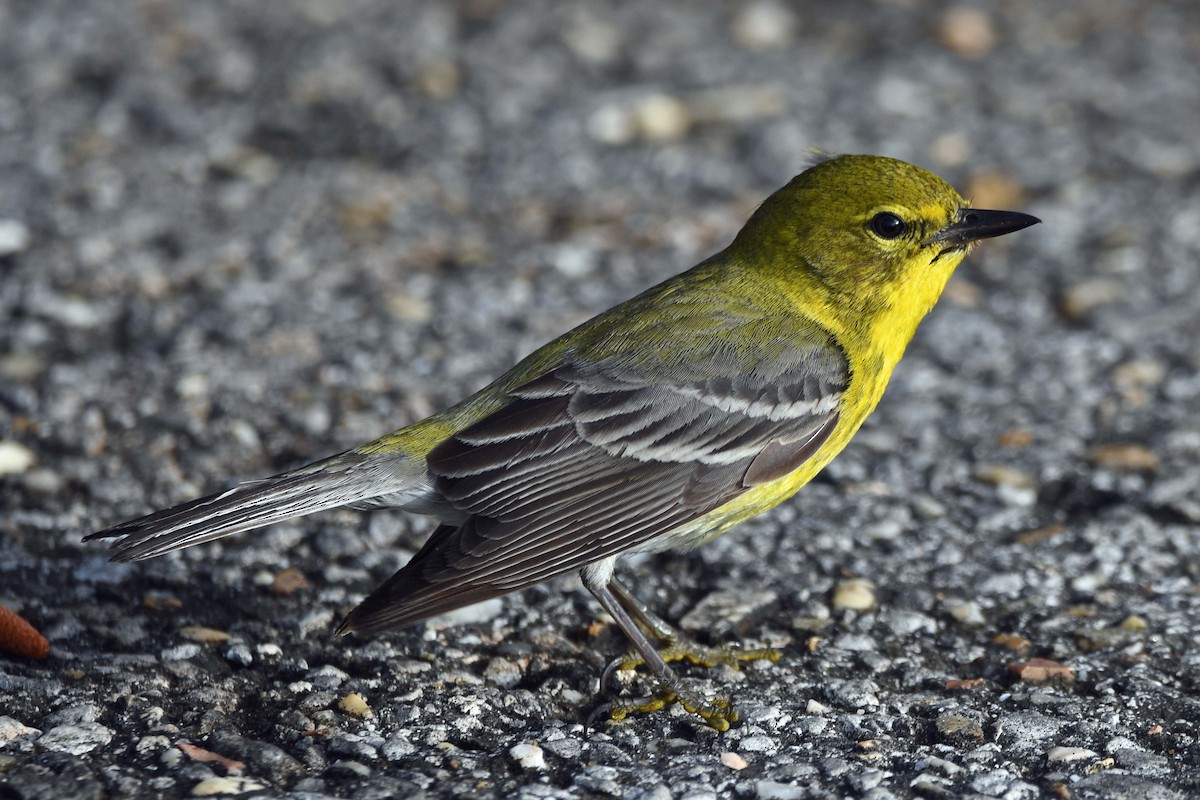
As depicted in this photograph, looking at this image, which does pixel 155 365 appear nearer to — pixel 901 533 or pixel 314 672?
pixel 314 672

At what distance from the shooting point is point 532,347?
6367 millimetres

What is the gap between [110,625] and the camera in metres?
4.36

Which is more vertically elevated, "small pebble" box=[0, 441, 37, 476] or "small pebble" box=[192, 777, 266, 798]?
"small pebble" box=[0, 441, 37, 476]

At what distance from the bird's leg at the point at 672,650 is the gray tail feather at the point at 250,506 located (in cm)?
90

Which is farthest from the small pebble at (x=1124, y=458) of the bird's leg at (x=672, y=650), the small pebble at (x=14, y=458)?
the small pebble at (x=14, y=458)

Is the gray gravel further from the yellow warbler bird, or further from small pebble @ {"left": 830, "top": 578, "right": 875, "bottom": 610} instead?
the yellow warbler bird

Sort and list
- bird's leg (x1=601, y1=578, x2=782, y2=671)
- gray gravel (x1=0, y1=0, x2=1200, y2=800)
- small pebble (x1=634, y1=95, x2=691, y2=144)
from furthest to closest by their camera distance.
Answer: small pebble (x1=634, y1=95, x2=691, y2=144)
bird's leg (x1=601, y1=578, x2=782, y2=671)
gray gravel (x1=0, y1=0, x2=1200, y2=800)

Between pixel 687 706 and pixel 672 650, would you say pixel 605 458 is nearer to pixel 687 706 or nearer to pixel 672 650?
pixel 672 650

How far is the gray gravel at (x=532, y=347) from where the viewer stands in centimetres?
385

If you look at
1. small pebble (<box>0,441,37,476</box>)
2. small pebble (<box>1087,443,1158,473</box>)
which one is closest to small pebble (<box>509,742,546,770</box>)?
small pebble (<box>0,441,37,476</box>)

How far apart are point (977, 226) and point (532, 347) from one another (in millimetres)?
2387

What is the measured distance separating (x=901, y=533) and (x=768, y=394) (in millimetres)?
1042

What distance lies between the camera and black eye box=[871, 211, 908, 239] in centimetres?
461

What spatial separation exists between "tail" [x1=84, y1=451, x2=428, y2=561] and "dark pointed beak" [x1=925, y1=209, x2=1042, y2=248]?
77.2 inches
